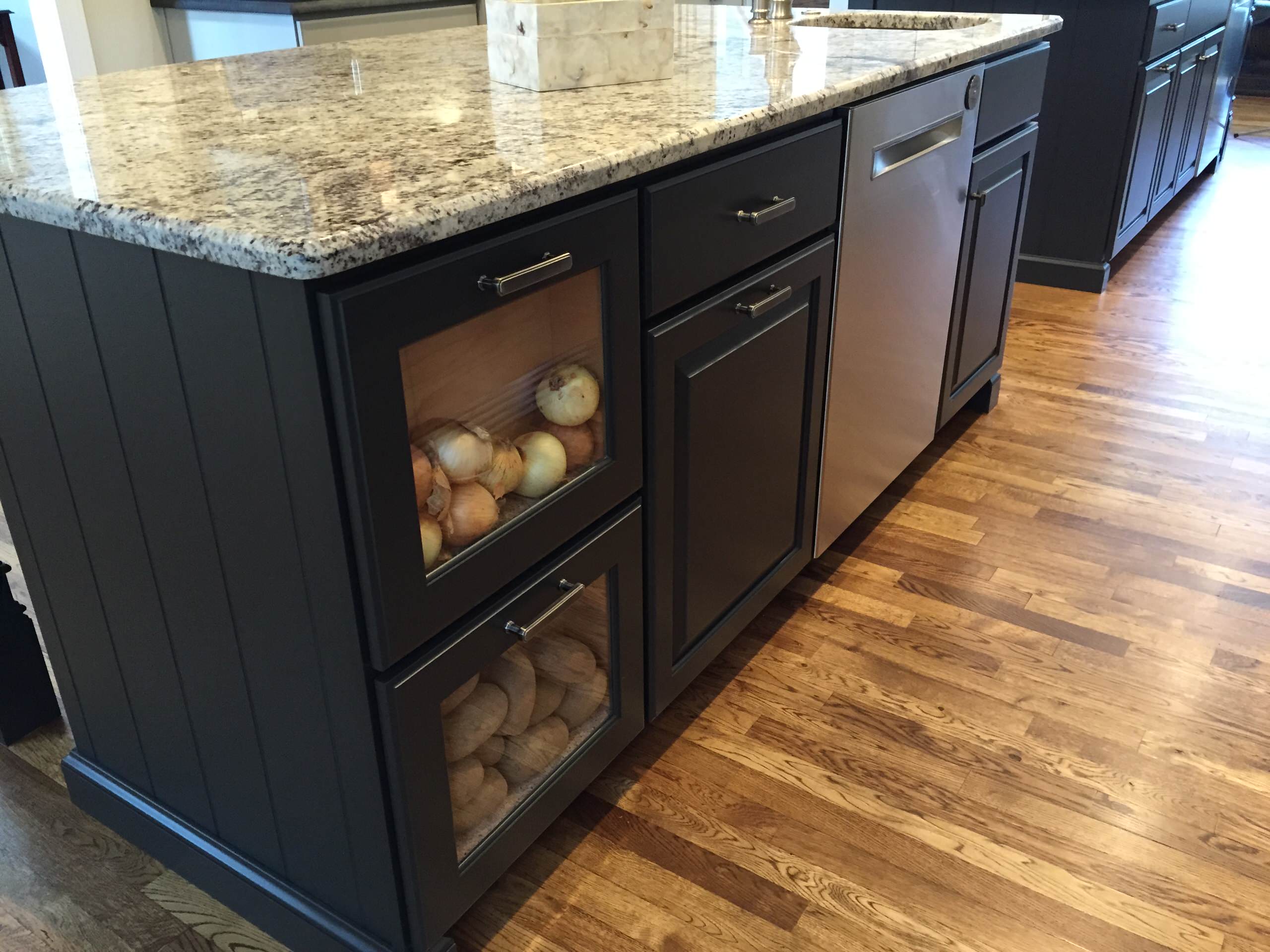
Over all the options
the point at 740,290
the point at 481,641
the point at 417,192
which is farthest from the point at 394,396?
the point at 740,290

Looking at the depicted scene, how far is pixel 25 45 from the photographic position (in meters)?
3.97

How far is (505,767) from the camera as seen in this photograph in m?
1.30

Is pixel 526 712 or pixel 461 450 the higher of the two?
pixel 461 450

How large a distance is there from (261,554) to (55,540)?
0.43 metres

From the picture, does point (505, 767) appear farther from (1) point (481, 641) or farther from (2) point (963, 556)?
(2) point (963, 556)

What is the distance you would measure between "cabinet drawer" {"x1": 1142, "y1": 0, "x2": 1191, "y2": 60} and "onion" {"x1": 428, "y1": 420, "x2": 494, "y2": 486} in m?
3.00

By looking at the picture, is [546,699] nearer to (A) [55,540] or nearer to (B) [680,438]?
(B) [680,438]

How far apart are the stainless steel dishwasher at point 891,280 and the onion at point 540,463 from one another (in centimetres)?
73

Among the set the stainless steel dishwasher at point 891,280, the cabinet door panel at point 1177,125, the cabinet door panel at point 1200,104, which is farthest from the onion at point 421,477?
the cabinet door panel at point 1200,104

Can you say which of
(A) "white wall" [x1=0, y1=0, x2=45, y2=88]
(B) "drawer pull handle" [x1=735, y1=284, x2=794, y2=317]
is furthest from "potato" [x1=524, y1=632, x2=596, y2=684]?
(A) "white wall" [x1=0, y1=0, x2=45, y2=88]

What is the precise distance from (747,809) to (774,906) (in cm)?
18

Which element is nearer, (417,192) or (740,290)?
(417,192)

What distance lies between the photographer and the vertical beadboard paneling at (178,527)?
1019 millimetres

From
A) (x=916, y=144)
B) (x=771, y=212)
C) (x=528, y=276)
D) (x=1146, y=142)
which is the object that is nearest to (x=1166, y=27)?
(x=1146, y=142)
